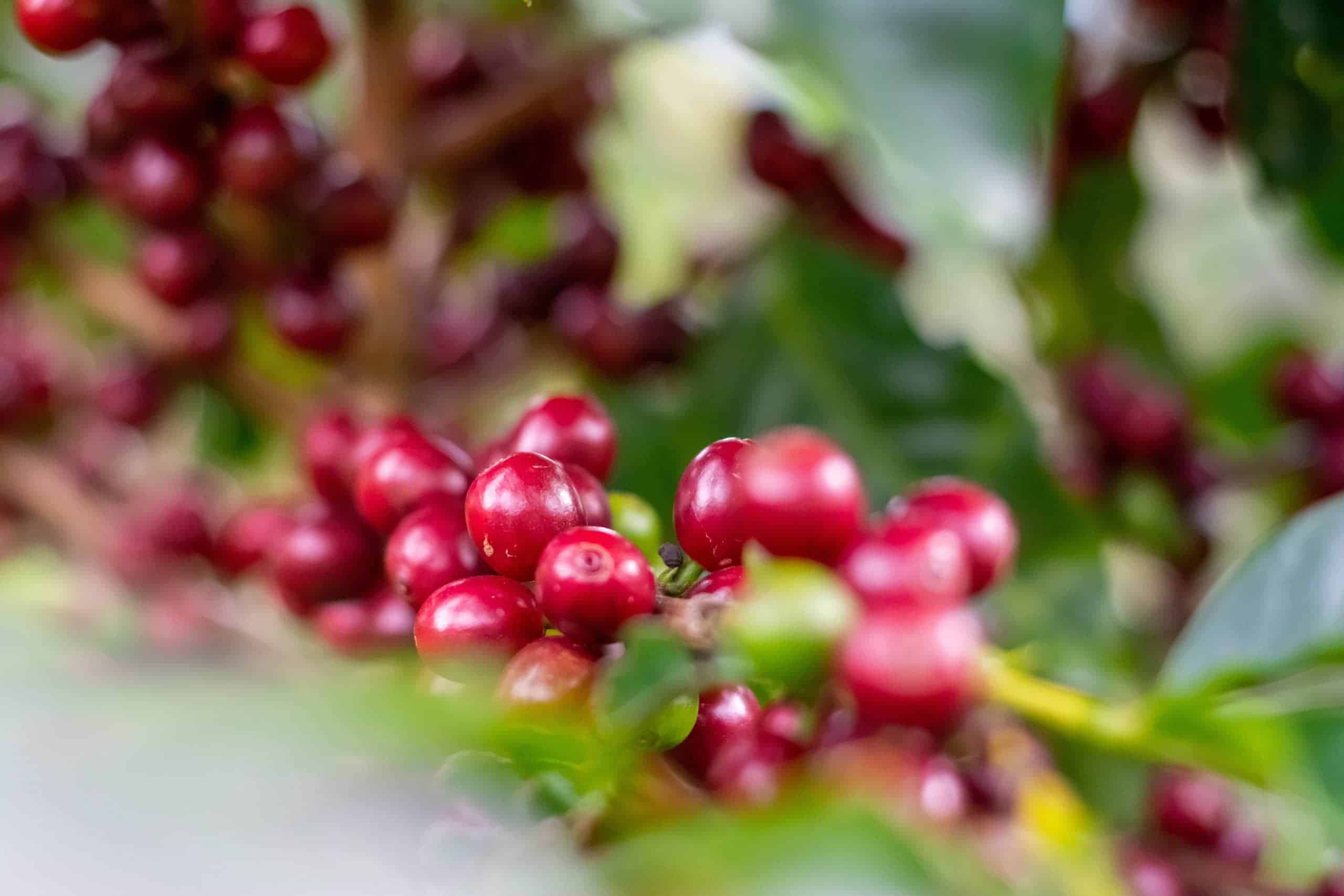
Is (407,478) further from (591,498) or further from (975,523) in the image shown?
(975,523)

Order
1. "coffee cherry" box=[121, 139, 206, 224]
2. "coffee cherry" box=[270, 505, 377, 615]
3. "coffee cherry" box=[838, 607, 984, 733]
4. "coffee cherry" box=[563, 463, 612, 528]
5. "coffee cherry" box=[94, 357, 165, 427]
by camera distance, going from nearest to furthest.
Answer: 1. "coffee cherry" box=[838, 607, 984, 733]
2. "coffee cherry" box=[563, 463, 612, 528]
3. "coffee cherry" box=[270, 505, 377, 615]
4. "coffee cherry" box=[121, 139, 206, 224]
5. "coffee cherry" box=[94, 357, 165, 427]

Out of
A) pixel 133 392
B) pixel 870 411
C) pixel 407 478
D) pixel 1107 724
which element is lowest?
pixel 1107 724

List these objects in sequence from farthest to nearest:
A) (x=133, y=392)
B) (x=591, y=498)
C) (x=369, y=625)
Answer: (x=133, y=392) → (x=369, y=625) → (x=591, y=498)

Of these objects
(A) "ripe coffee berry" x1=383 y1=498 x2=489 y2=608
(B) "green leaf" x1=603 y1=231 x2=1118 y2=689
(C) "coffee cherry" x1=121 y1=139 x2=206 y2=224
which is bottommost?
(A) "ripe coffee berry" x1=383 y1=498 x2=489 y2=608

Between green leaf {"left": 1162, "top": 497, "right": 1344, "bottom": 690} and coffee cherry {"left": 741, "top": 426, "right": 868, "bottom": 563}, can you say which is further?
green leaf {"left": 1162, "top": 497, "right": 1344, "bottom": 690}

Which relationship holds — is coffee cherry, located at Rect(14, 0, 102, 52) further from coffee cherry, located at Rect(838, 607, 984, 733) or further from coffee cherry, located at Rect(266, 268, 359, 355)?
coffee cherry, located at Rect(838, 607, 984, 733)

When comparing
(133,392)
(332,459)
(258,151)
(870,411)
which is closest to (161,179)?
(258,151)

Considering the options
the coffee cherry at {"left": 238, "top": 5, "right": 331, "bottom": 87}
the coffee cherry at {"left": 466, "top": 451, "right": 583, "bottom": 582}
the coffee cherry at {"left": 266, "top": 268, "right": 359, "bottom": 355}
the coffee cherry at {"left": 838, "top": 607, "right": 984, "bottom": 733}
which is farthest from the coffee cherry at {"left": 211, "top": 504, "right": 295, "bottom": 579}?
the coffee cherry at {"left": 838, "top": 607, "right": 984, "bottom": 733}
